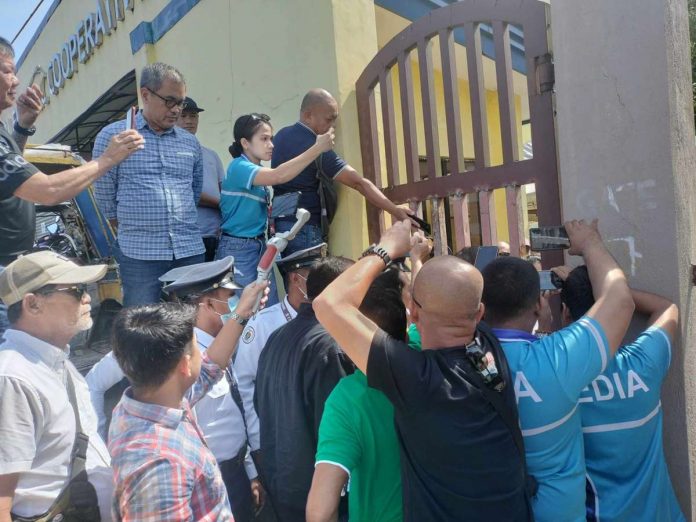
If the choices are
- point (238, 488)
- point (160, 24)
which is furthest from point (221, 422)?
point (160, 24)

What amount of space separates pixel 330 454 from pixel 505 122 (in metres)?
1.91

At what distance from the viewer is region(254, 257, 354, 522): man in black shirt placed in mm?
1853

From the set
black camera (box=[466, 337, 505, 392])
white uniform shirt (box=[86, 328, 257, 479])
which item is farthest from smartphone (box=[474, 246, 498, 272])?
white uniform shirt (box=[86, 328, 257, 479])

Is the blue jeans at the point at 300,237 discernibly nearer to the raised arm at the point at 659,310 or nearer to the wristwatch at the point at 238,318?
the wristwatch at the point at 238,318

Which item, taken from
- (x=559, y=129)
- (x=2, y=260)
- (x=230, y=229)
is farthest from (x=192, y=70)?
(x=559, y=129)

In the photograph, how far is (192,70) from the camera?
4867mm

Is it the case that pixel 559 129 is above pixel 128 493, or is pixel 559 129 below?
above

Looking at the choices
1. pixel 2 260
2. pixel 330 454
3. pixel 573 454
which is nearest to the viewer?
pixel 330 454

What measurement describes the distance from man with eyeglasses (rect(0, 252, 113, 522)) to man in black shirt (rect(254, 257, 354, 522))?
1.92 ft

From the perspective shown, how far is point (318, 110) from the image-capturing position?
3.05m

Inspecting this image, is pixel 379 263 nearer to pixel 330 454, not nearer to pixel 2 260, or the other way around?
pixel 330 454

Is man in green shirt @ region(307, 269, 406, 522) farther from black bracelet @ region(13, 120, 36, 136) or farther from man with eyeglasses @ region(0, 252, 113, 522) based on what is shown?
black bracelet @ region(13, 120, 36, 136)

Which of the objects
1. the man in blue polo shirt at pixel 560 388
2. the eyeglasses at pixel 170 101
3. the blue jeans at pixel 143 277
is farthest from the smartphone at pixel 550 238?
the eyeglasses at pixel 170 101

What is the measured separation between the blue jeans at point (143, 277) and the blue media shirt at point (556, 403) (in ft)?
6.50
